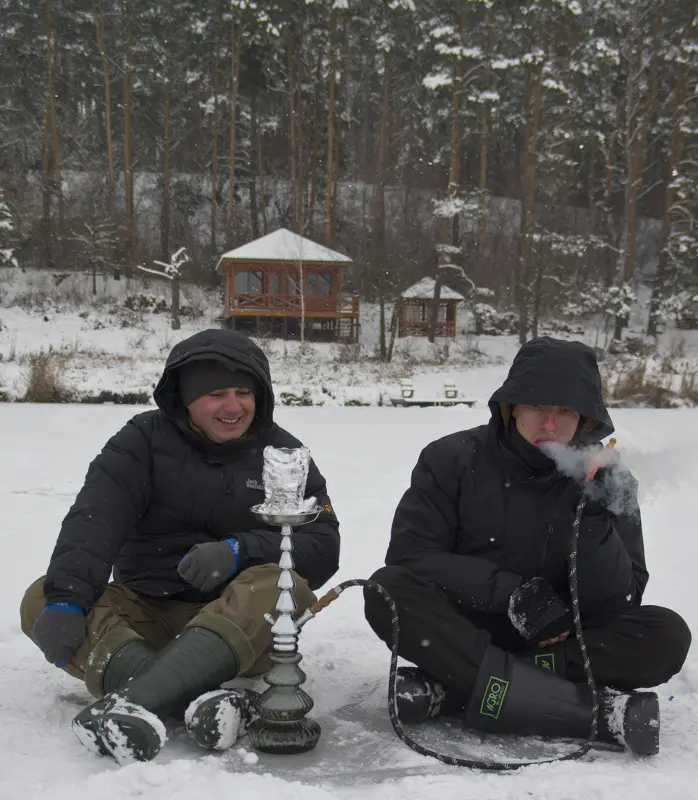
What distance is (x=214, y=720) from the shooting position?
205 centimetres

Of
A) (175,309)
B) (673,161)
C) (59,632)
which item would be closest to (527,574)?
(59,632)

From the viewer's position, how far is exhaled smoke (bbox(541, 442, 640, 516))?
2340 mm

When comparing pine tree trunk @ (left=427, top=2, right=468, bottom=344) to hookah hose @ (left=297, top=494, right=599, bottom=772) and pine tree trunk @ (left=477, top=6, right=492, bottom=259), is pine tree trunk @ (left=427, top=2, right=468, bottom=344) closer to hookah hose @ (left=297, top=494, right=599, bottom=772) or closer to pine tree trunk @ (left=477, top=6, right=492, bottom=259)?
pine tree trunk @ (left=477, top=6, right=492, bottom=259)

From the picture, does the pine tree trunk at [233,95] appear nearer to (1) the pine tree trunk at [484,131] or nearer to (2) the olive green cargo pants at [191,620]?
(1) the pine tree trunk at [484,131]

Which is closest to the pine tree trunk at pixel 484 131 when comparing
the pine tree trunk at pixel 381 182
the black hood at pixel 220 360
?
the pine tree trunk at pixel 381 182

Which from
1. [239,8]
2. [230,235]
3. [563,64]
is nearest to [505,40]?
[563,64]

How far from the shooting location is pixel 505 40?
25.5m

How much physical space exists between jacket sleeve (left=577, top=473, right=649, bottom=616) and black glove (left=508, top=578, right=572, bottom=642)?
121mm

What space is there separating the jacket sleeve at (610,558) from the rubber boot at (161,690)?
3.24 ft

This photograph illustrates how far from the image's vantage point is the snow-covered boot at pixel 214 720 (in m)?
2.05

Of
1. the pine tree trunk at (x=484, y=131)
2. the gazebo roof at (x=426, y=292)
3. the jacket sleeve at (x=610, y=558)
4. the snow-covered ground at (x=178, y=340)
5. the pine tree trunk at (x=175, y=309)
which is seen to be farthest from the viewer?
the gazebo roof at (x=426, y=292)

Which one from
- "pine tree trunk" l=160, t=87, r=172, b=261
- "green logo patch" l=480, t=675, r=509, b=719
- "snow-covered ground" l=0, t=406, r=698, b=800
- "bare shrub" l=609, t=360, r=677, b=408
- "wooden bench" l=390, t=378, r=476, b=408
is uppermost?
"pine tree trunk" l=160, t=87, r=172, b=261

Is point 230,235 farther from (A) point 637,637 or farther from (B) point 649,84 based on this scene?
(A) point 637,637

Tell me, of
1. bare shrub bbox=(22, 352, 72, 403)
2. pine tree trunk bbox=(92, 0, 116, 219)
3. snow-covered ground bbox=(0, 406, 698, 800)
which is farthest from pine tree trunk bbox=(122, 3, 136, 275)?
snow-covered ground bbox=(0, 406, 698, 800)
